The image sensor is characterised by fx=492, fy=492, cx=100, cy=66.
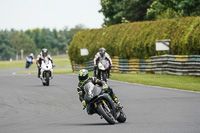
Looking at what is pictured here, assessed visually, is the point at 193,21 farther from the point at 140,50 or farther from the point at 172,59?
the point at 140,50

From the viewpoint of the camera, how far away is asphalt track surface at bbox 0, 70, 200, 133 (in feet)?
29.5

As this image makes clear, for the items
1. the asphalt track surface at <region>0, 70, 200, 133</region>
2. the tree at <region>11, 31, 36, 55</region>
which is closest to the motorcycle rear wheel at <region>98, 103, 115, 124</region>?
the asphalt track surface at <region>0, 70, 200, 133</region>

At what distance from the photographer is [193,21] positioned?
2719cm

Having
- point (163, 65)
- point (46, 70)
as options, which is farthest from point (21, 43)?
point (46, 70)

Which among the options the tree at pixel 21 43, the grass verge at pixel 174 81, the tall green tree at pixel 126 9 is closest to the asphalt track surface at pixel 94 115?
the grass verge at pixel 174 81

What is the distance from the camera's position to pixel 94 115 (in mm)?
11672

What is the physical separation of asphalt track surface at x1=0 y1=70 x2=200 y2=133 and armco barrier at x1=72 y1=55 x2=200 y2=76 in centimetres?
870

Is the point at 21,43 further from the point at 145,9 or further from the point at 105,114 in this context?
the point at 105,114

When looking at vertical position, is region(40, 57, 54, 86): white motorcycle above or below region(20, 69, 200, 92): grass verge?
above

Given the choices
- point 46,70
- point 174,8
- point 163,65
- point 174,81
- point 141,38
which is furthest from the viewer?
point 174,8

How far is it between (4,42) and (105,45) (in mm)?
135615

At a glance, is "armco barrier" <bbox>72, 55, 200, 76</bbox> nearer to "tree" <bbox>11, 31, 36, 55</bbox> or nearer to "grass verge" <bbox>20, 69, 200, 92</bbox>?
"grass verge" <bbox>20, 69, 200, 92</bbox>

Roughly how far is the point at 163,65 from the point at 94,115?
17.9 m

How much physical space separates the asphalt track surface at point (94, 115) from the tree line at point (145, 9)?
80.5ft
